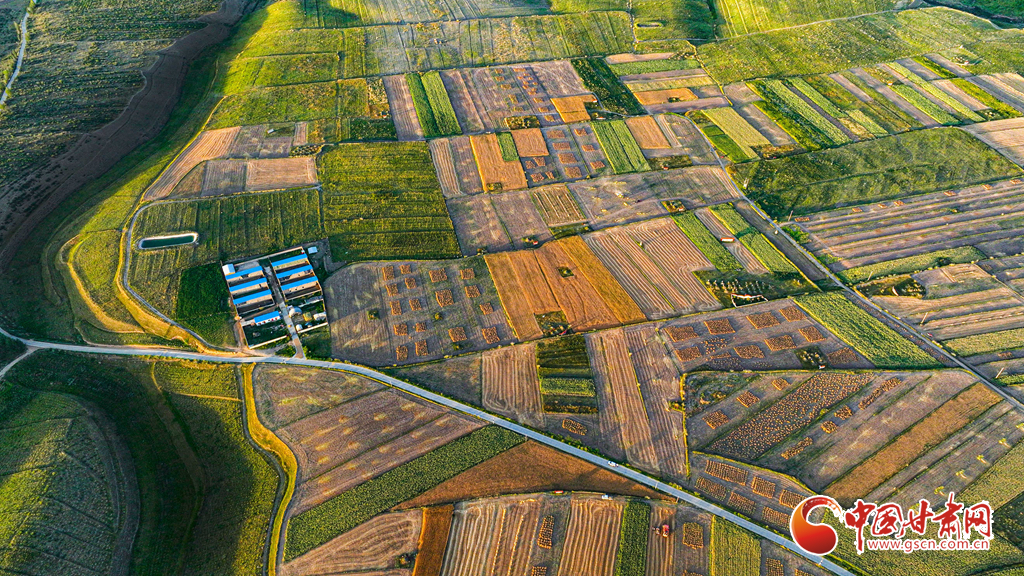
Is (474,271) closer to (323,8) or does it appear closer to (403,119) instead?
(403,119)

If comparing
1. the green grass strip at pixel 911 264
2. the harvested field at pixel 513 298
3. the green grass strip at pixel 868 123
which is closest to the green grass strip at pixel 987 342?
the green grass strip at pixel 911 264

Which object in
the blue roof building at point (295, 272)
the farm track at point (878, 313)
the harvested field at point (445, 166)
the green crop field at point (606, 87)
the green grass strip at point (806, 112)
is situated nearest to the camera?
the farm track at point (878, 313)

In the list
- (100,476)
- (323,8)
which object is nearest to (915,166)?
(100,476)

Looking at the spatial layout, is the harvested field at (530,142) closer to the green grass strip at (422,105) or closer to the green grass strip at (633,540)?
the green grass strip at (422,105)

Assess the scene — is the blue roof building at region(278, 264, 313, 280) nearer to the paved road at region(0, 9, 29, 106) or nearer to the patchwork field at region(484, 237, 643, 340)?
the patchwork field at region(484, 237, 643, 340)

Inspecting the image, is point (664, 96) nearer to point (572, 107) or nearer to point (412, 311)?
point (572, 107)

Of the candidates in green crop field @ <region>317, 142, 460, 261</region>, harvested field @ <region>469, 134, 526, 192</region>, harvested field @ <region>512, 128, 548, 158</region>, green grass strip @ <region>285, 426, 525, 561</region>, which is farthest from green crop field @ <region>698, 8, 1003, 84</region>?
green grass strip @ <region>285, 426, 525, 561</region>

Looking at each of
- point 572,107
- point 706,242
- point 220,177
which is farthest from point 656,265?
point 220,177
